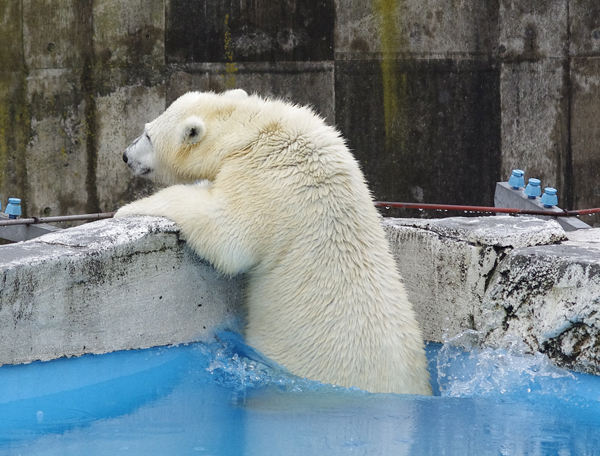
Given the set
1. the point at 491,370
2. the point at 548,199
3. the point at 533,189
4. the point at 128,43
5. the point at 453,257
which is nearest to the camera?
the point at 491,370

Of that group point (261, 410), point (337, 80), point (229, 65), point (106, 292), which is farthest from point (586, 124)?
point (106, 292)

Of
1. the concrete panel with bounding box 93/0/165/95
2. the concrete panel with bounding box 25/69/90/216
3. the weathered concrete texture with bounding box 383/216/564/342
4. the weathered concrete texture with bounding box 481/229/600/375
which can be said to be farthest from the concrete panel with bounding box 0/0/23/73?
the weathered concrete texture with bounding box 481/229/600/375

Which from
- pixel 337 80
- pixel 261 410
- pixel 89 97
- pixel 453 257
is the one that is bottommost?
pixel 261 410

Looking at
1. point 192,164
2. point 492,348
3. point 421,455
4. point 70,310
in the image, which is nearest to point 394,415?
point 421,455

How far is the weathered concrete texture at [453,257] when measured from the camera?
335cm

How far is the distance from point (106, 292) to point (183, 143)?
88cm

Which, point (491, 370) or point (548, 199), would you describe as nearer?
point (491, 370)

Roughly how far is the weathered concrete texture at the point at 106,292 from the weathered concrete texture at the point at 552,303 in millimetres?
1184

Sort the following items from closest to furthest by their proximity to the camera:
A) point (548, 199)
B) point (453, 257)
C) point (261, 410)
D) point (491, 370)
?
1. point (261, 410)
2. point (491, 370)
3. point (453, 257)
4. point (548, 199)

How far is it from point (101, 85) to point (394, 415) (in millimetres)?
5318

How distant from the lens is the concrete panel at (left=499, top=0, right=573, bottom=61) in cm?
720

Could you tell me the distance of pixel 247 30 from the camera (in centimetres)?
703

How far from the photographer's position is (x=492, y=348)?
10.8ft

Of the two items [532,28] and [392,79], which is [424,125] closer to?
[392,79]
